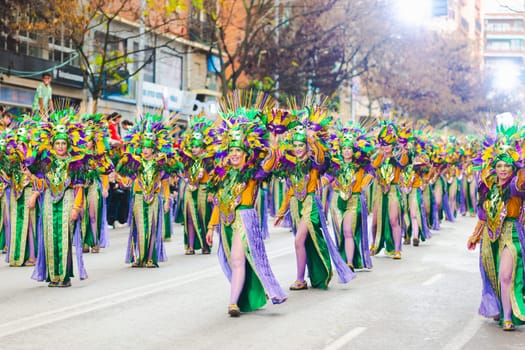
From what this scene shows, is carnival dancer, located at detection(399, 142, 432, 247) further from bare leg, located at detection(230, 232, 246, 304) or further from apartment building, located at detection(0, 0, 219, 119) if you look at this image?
apartment building, located at detection(0, 0, 219, 119)

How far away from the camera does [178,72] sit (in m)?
46.0

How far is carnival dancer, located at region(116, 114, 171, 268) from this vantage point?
13.4 meters

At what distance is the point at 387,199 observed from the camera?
15133 mm

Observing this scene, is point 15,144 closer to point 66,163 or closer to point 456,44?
point 66,163

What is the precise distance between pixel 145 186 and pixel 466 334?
19.9 ft

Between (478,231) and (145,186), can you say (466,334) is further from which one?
(145,186)

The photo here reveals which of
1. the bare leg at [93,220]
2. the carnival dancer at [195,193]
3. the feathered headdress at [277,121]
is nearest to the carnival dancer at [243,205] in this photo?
the feathered headdress at [277,121]

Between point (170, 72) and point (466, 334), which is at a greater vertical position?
point (170, 72)

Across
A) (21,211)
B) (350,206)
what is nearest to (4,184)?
(21,211)

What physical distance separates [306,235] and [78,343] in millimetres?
3872

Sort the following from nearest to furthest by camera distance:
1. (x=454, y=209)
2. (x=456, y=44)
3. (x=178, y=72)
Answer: (x=454, y=209) < (x=178, y=72) < (x=456, y=44)

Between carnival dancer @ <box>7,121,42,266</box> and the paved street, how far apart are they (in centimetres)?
36

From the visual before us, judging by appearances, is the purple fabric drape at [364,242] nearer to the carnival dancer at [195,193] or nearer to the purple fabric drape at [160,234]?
the purple fabric drape at [160,234]

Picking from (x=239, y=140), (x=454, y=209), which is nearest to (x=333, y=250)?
(x=239, y=140)
